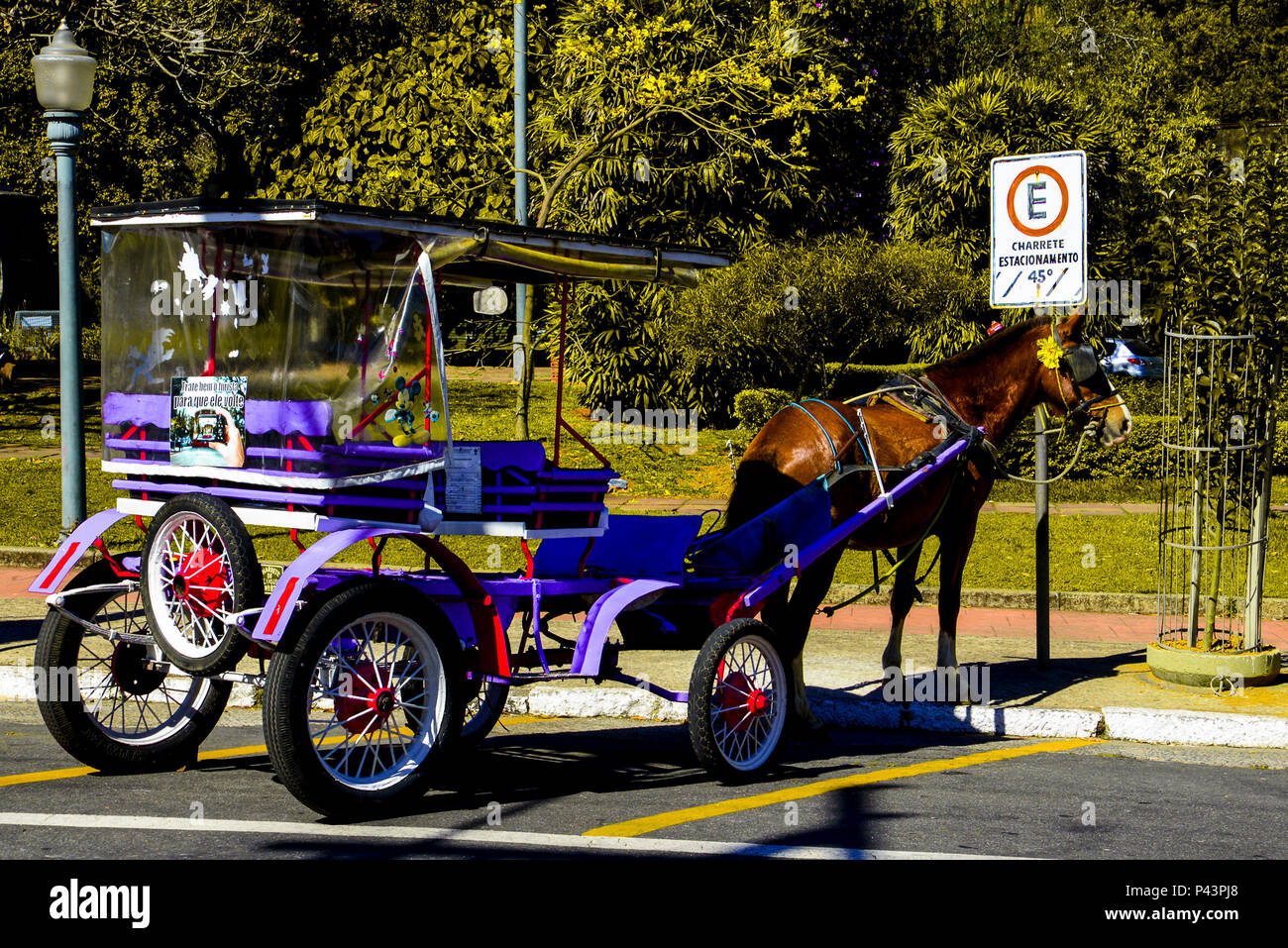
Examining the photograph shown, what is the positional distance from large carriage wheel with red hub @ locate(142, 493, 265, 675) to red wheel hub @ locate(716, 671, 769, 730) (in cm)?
225

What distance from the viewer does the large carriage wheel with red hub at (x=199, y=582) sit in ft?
19.7

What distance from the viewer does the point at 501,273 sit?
25.8 ft

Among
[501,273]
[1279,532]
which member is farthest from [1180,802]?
[1279,532]

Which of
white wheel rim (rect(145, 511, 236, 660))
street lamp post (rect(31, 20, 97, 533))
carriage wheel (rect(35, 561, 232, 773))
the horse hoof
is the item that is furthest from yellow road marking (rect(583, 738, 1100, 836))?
street lamp post (rect(31, 20, 97, 533))

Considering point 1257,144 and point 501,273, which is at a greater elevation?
point 1257,144

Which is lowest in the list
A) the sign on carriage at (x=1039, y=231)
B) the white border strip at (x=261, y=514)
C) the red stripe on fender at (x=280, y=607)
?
the red stripe on fender at (x=280, y=607)

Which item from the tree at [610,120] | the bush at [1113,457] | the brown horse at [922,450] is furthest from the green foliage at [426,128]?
the brown horse at [922,450]

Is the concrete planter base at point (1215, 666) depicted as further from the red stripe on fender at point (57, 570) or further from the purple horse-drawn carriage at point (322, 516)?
the red stripe on fender at point (57, 570)

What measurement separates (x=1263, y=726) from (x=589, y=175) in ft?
53.6

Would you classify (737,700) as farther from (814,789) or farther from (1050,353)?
(1050,353)

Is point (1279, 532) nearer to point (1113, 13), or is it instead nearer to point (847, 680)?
point (847, 680)

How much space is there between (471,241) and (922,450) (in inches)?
130

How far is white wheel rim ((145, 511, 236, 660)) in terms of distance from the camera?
6184mm

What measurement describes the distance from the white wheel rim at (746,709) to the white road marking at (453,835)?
1.06 metres
